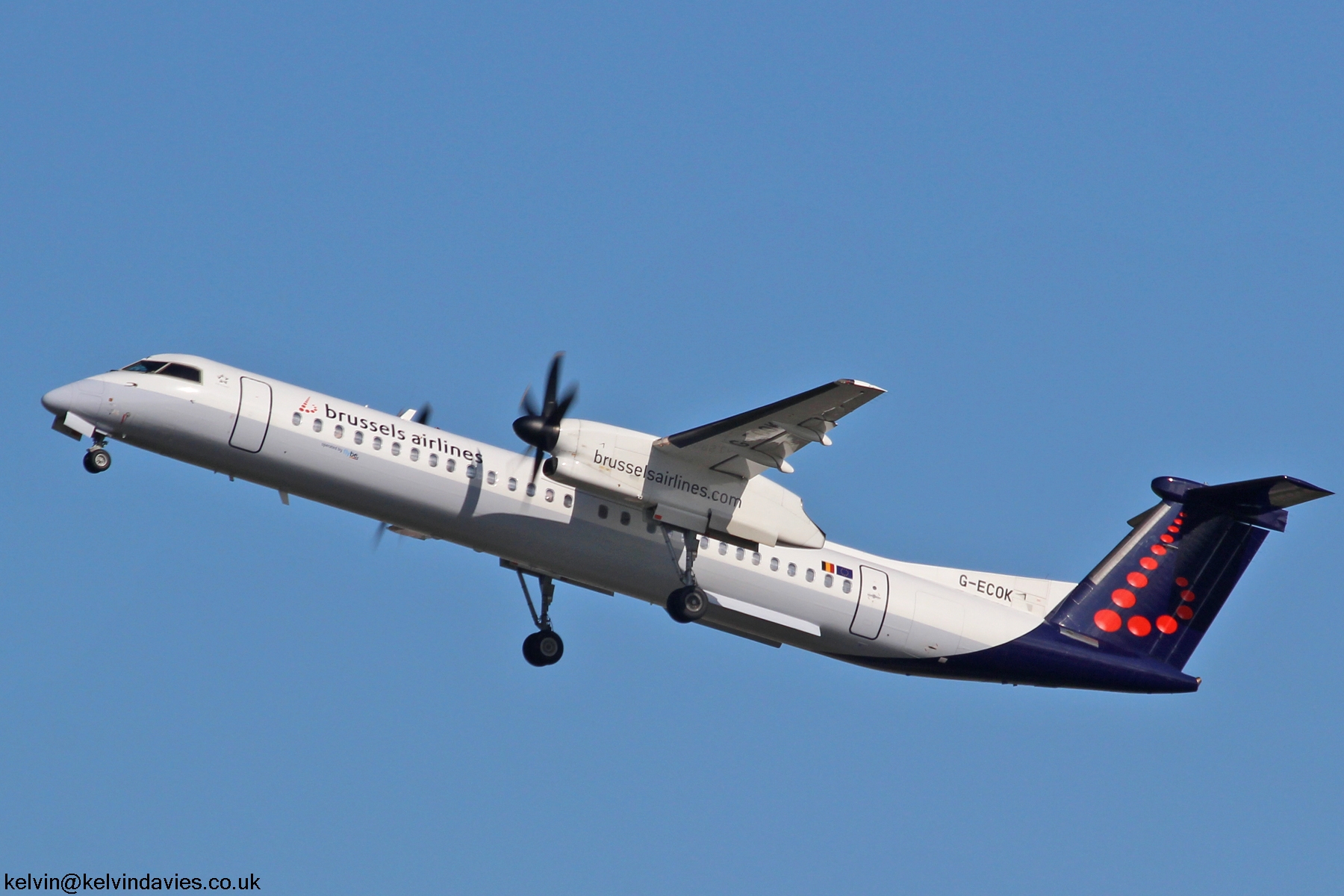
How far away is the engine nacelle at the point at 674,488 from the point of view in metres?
20.6

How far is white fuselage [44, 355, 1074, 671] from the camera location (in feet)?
64.5

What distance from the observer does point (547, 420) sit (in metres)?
20.5

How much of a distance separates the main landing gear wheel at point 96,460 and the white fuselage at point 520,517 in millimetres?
354

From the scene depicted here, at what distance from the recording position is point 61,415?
19.1 meters

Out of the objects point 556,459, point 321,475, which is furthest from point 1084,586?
point 321,475

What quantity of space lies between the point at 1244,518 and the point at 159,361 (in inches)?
704

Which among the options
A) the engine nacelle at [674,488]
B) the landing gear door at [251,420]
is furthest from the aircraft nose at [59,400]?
the engine nacelle at [674,488]

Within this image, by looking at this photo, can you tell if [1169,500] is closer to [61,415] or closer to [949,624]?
[949,624]

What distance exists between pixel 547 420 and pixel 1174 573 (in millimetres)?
11559

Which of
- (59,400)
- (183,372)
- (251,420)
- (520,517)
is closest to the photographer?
(59,400)

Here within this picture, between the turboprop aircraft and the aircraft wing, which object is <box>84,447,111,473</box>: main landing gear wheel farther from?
the aircraft wing

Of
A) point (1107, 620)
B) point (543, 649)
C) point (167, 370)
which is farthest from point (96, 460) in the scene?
point (1107, 620)

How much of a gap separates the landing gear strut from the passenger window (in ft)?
23.6

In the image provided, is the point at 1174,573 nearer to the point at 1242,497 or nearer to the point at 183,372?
the point at 1242,497
